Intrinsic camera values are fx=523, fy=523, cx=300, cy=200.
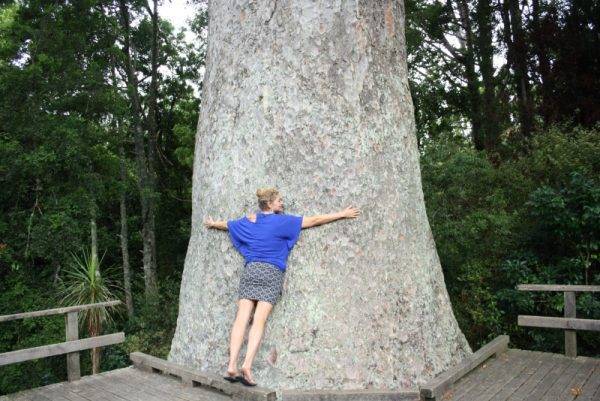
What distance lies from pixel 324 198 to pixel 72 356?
2.68 metres

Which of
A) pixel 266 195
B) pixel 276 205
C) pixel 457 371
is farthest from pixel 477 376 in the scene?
pixel 266 195

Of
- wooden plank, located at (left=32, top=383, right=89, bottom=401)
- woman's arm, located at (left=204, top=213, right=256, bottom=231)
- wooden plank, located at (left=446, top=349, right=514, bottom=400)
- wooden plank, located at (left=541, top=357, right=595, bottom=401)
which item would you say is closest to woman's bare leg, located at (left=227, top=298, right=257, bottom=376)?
woman's arm, located at (left=204, top=213, right=256, bottom=231)

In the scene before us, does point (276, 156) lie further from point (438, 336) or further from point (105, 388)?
point (105, 388)

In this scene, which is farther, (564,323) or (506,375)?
(564,323)

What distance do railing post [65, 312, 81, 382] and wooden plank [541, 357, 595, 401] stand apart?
3.81 m

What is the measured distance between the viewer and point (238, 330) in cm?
377

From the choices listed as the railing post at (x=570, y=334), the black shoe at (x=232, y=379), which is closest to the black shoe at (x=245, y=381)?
the black shoe at (x=232, y=379)

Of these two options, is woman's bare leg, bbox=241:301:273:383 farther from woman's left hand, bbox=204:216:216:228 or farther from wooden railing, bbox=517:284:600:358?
wooden railing, bbox=517:284:600:358

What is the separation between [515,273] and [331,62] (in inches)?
163

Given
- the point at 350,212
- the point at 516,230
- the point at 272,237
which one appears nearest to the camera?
the point at 272,237

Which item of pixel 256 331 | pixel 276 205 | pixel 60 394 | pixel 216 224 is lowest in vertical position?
pixel 60 394

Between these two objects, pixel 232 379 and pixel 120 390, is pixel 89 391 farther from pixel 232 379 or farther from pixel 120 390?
pixel 232 379

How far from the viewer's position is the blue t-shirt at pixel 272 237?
387cm

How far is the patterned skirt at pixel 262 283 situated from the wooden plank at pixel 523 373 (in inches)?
68.2
